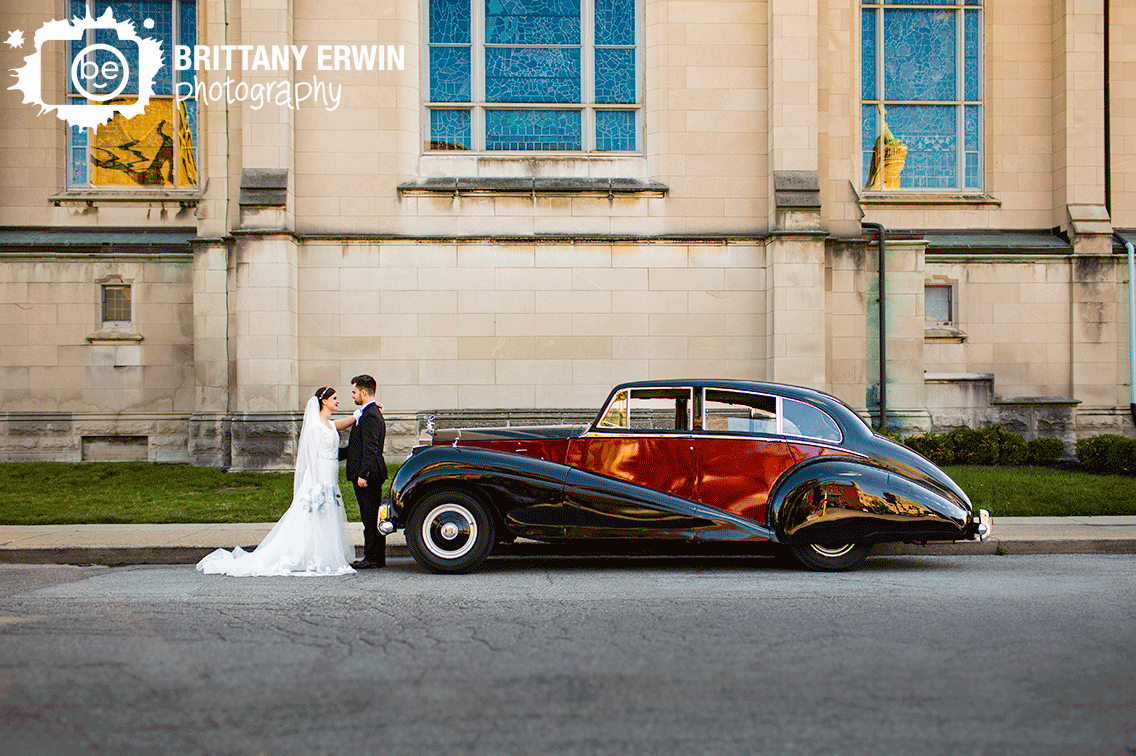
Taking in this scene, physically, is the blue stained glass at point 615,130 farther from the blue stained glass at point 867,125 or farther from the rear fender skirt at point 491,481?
the rear fender skirt at point 491,481

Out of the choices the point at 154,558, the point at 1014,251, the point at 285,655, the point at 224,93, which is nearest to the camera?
the point at 285,655

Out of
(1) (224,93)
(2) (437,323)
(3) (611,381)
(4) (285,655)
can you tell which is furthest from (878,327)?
(4) (285,655)

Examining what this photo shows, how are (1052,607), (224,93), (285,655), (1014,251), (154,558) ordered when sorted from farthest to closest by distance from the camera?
(1014,251) < (224,93) < (154,558) < (1052,607) < (285,655)

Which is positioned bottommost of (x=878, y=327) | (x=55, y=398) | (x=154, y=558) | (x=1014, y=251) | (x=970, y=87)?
(x=154, y=558)

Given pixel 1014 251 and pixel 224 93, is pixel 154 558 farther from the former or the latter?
pixel 1014 251

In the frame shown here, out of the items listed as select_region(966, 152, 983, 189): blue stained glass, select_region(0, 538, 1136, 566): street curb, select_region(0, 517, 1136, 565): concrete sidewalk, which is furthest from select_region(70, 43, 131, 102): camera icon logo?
select_region(966, 152, 983, 189): blue stained glass

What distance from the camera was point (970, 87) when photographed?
55.2ft

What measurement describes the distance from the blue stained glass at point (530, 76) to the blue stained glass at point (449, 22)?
534mm

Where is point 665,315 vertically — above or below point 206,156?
below

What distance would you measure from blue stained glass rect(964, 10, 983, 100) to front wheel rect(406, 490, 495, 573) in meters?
14.1

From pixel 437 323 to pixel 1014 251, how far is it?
10.4m

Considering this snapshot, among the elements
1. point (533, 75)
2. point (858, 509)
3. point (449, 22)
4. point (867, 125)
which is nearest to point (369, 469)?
point (858, 509)

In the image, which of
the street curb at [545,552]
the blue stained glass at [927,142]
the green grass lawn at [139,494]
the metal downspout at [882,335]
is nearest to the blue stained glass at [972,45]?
the blue stained glass at [927,142]

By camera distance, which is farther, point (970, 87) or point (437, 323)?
point (970, 87)
